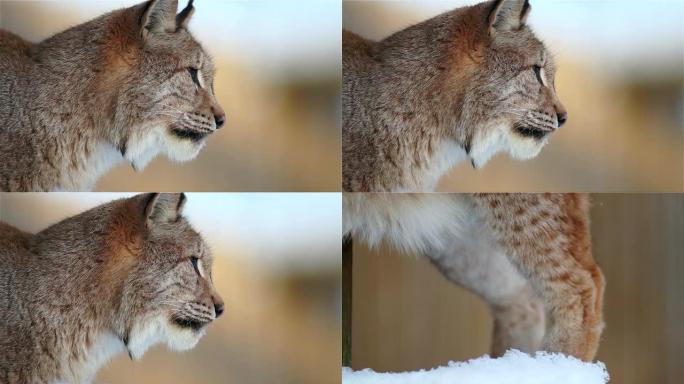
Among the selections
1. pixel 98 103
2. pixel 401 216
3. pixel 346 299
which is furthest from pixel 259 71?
pixel 346 299

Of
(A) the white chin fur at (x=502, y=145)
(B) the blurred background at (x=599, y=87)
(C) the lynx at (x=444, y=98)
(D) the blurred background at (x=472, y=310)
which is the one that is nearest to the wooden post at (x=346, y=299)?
(D) the blurred background at (x=472, y=310)

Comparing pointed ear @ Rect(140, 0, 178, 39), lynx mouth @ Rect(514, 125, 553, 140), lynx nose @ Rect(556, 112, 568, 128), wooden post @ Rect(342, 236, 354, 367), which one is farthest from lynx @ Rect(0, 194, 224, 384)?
lynx nose @ Rect(556, 112, 568, 128)

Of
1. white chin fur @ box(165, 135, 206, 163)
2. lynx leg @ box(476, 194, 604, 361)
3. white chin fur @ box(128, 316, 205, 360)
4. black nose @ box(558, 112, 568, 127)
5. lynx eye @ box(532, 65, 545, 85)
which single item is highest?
lynx eye @ box(532, 65, 545, 85)

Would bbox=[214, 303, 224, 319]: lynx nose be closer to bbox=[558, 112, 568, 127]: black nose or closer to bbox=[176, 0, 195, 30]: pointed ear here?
bbox=[176, 0, 195, 30]: pointed ear

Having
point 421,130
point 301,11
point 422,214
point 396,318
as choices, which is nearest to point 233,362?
point 396,318

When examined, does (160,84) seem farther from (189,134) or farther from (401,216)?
(401,216)

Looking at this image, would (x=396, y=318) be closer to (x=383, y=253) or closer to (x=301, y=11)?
(x=383, y=253)
